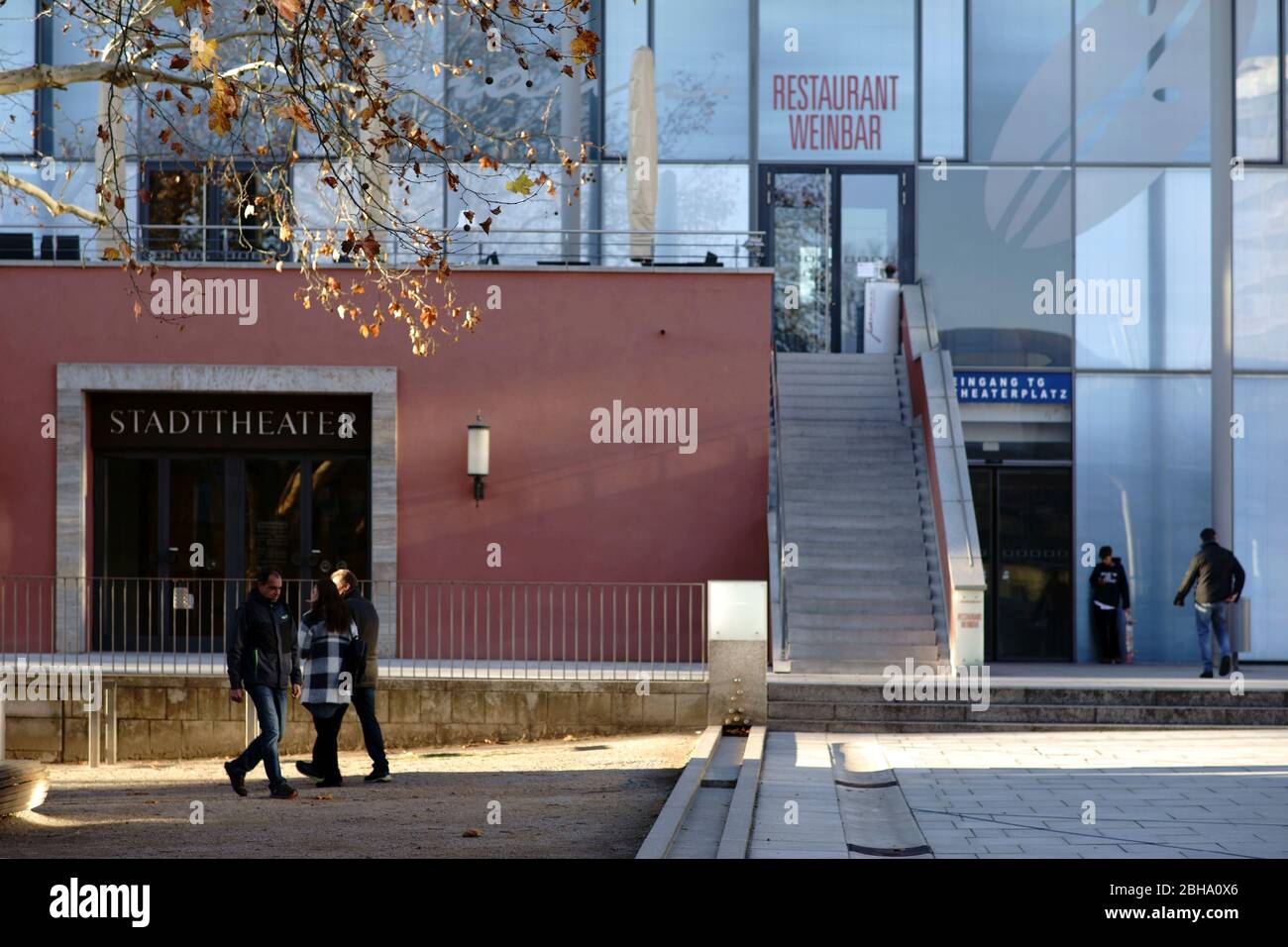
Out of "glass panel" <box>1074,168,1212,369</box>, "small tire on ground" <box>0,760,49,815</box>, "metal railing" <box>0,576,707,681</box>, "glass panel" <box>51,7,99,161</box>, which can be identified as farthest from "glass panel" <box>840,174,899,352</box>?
"small tire on ground" <box>0,760,49,815</box>

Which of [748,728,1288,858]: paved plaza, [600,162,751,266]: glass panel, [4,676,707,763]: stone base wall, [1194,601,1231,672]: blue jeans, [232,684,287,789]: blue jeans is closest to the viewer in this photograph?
[748,728,1288,858]: paved plaza

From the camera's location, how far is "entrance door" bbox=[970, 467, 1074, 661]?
21.5 meters

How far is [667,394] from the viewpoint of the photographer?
18719 mm

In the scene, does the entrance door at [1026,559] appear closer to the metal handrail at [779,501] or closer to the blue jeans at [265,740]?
the metal handrail at [779,501]

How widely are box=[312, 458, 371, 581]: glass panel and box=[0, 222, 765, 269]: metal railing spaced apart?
2486 mm

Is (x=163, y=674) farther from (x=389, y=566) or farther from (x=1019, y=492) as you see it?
(x=1019, y=492)

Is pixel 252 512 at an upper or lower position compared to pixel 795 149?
lower

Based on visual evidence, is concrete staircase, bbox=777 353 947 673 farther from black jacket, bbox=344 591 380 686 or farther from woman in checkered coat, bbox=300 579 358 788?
woman in checkered coat, bbox=300 579 358 788

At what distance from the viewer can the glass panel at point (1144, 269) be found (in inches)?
867

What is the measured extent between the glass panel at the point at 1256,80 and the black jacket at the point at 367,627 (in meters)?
15.2

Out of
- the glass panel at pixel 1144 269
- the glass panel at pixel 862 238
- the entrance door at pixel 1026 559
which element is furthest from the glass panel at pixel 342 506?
the glass panel at pixel 1144 269
